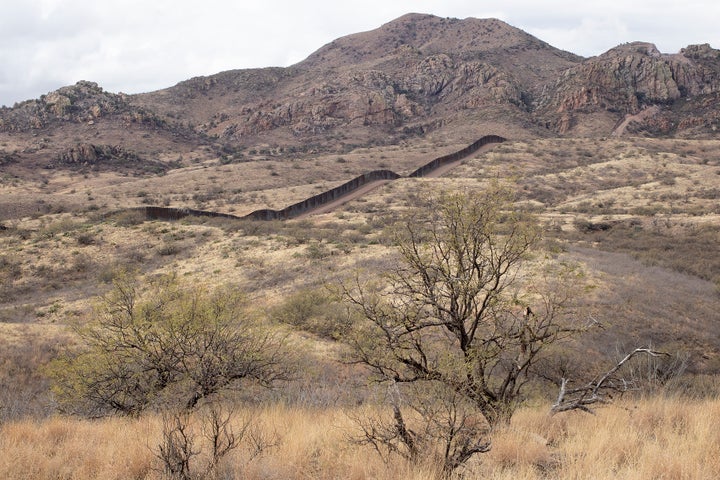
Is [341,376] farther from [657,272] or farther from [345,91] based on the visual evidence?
[345,91]

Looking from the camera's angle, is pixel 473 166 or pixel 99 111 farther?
pixel 99 111

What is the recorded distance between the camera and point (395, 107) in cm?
9325

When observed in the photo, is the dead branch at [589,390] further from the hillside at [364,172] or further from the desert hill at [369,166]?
the desert hill at [369,166]

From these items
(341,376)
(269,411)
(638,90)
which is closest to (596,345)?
(341,376)

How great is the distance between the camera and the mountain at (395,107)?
76.8 meters

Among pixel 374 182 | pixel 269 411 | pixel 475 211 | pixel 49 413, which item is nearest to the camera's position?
pixel 475 211

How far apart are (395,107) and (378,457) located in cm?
9268

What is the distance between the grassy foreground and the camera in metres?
4.75

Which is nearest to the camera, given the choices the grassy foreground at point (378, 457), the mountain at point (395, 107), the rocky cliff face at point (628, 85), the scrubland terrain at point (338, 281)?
the grassy foreground at point (378, 457)

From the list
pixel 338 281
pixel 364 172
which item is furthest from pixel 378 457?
pixel 364 172

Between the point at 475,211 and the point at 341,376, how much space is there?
7.10m

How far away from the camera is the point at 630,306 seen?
1691cm

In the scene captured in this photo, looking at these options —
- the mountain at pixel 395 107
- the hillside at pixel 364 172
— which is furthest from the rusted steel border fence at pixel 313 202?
the mountain at pixel 395 107

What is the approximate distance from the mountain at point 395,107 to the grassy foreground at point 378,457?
6518 cm
